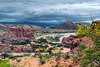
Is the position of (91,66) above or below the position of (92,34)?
below

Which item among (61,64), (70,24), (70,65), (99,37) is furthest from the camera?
(70,24)

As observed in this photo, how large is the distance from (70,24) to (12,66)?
568 feet

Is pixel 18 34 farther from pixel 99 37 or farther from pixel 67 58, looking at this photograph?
pixel 99 37

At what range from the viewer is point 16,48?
105 feet

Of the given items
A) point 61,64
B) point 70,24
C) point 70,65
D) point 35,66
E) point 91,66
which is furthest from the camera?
point 70,24

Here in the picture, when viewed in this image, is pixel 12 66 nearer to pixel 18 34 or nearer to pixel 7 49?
pixel 7 49

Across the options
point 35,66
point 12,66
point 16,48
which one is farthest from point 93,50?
point 16,48

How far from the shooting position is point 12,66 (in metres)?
13.8

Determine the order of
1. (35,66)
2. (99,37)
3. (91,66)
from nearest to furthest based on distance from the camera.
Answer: (91,66)
(99,37)
(35,66)

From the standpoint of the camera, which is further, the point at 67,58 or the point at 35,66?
the point at 35,66

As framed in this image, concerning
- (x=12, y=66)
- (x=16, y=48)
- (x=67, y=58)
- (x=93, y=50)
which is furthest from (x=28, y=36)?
(x=93, y=50)

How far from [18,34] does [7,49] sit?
23.7 meters

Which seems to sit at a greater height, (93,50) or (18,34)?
(93,50)

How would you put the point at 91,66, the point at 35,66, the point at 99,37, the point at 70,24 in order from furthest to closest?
the point at 70,24
the point at 35,66
the point at 99,37
the point at 91,66
